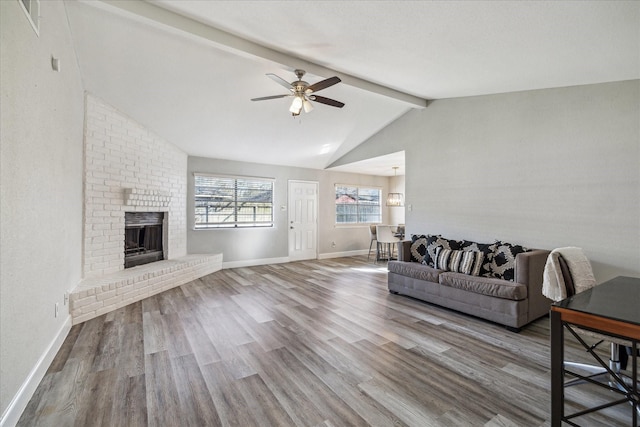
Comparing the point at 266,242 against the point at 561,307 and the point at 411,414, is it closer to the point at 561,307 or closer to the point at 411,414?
the point at 411,414

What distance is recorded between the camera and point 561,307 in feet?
4.97

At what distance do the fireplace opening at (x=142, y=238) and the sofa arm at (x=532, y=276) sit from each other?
17.8 feet

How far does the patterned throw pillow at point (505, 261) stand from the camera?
11.5ft

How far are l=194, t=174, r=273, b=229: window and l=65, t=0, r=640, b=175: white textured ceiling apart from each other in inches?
65.9

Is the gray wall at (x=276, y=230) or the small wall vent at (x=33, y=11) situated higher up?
the small wall vent at (x=33, y=11)

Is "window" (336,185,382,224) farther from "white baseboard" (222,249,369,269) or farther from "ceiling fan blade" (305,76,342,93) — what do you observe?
"ceiling fan blade" (305,76,342,93)

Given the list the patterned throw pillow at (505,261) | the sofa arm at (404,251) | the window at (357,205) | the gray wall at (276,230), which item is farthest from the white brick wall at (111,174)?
the patterned throw pillow at (505,261)

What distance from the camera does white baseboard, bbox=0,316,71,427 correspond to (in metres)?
1.65

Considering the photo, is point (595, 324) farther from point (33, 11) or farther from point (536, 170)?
point (33, 11)

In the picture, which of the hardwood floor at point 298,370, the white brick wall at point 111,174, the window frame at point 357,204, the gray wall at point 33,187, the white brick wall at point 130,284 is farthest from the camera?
the window frame at point 357,204

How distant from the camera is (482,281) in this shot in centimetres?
333

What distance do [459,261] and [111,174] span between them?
5022 millimetres

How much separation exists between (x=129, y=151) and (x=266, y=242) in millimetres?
3398

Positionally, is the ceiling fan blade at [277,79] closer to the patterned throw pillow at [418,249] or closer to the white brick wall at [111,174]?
the white brick wall at [111,174]
